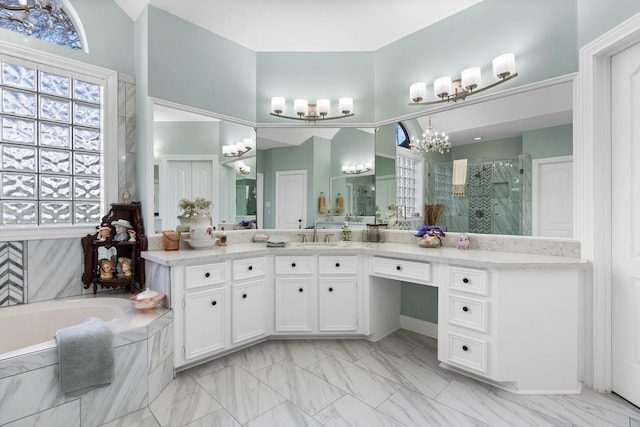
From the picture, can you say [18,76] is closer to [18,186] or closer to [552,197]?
[18,186]

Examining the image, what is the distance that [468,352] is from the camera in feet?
6.93

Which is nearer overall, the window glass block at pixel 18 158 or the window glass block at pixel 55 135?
the window glass block at pixel 18 158

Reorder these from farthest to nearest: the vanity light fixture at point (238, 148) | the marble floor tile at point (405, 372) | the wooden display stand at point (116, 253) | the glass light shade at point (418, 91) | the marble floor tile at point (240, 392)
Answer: the vanity light fixture at point (238, 148) → the glass light shade at point (418, 91) → the wooden display stand at point (116, 253) → the marble floor tile at point (405, 372) → the marble floor tile at point (240, 392)

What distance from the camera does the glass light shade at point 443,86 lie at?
269cm

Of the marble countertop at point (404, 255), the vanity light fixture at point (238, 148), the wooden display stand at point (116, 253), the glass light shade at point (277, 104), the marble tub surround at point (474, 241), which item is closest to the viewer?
the marble countertop at point (404, 255)

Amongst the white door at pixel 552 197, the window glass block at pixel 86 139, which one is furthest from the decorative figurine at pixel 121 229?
the white door at pixel 552 197

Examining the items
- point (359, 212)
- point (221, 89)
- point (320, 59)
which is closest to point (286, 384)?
point (359, 212)

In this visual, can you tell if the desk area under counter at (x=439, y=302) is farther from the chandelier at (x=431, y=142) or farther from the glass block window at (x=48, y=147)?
the chandelier at (x=431, y=142)

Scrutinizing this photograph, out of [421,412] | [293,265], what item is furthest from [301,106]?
[421,412]

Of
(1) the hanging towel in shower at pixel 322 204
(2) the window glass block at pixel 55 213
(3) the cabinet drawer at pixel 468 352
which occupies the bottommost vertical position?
(3) the cabinet drawer at pixel 468 352

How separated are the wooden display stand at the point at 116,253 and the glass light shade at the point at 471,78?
2992mm

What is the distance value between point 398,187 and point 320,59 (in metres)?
1.61

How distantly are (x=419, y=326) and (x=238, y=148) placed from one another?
2.55m

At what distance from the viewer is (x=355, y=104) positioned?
10.9 feet
